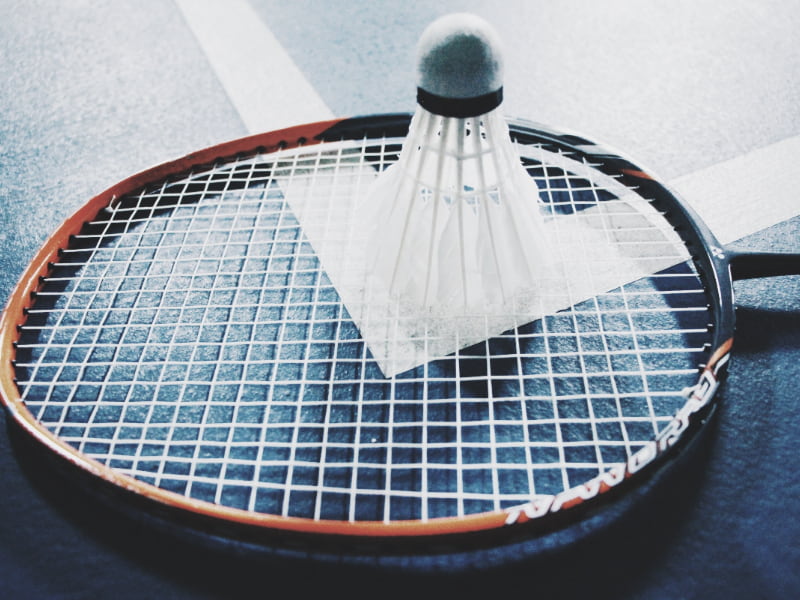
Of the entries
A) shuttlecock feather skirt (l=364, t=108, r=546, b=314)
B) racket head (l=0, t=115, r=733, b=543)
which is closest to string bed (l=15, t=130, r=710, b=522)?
racket head (l=0, t=115, r=733, b=543)

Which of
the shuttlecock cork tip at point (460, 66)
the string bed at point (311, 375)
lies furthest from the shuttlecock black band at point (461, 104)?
the string bed at point (311, 375)

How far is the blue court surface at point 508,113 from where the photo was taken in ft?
2.99

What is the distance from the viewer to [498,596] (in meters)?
0.88

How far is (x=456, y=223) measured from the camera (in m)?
0.99

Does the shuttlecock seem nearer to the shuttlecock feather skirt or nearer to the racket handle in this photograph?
the shuttlecock feather skirt

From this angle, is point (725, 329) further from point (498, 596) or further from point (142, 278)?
point (142, 278)

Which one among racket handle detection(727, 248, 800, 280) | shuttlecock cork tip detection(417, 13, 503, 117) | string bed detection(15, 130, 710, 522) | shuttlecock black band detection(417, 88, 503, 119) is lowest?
string bed detection(15, 130, 710, 522)

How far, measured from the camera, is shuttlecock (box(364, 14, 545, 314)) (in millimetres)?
816

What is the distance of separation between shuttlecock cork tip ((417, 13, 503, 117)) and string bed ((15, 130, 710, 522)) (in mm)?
326

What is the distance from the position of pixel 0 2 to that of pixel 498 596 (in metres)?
2.22

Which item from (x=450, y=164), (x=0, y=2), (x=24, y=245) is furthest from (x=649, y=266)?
(x=0, y=2)

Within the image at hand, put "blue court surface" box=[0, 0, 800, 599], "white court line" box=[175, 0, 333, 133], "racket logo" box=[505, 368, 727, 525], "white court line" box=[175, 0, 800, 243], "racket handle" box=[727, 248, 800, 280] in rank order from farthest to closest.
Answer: "white court line" box=[175, 0, 333, 133], "white court line" box=[175, 0, 800, 243], "racket handle" box=[727, 248, 800, 280], "blue court surface" box=[0, 0, 800, 599], "racket logo" box=[505, 368, 727, 525]

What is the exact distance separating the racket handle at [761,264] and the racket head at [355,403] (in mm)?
61

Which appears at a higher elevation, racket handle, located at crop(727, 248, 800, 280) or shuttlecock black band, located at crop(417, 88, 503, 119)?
shuttlecock black band, located at crop(417, 88, 503, 119)
